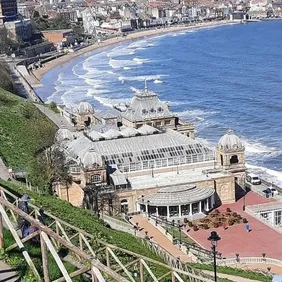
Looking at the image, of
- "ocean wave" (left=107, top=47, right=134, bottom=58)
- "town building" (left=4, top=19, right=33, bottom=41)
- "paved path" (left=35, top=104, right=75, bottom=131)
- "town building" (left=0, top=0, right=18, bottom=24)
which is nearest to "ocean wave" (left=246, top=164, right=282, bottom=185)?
"paved path" (left=35, top=104, right=75, bottom=131)

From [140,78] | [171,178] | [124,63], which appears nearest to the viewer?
[171,178]

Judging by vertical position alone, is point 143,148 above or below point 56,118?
above

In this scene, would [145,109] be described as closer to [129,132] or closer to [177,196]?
[129,132]

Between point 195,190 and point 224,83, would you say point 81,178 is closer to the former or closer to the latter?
point 195,190

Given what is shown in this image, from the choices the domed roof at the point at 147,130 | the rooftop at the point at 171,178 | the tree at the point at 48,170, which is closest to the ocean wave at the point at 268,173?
the rooftop at the point at 171,178

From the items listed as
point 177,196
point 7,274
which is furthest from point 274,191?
point 7,274

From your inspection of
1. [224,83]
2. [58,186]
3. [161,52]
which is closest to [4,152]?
[58,186]

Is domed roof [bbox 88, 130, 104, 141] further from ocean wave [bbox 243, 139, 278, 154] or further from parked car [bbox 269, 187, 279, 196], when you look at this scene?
ocean wave [bbox 243, 139, 278, 154]
